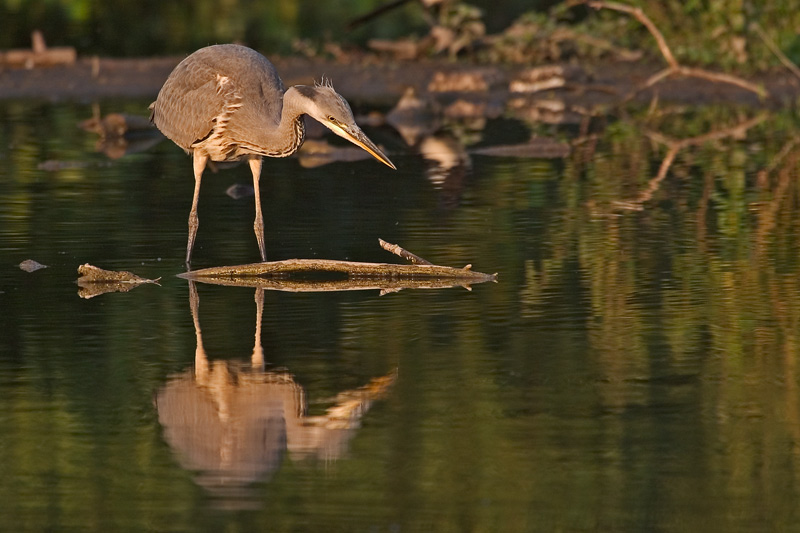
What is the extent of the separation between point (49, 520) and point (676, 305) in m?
4.56

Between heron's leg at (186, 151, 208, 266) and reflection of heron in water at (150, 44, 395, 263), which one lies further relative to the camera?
heron's leg at (186, 151, 208, 266)

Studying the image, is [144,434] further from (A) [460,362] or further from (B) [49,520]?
(A) [460,362]

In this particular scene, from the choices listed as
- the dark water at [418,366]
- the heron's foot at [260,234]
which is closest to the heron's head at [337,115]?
the dark water at [418,366]

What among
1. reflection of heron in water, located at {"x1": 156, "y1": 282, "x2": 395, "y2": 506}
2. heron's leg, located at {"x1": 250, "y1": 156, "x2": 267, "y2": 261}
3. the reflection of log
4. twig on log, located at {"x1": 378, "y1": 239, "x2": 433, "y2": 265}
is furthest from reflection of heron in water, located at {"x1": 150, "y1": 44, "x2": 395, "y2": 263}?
reflection of heron in water, located at {"x1": 156, "y1": 282, "x2": 395, "y2": 506}

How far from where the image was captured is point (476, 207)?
13297 mm

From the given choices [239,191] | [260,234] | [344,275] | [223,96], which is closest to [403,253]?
[344,275]

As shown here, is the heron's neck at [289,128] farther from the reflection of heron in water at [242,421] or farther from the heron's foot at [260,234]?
the reflection of heron in water at [242,421]

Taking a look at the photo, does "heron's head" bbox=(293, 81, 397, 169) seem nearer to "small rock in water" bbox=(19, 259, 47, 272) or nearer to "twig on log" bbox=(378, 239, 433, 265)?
"twig on log" bbox=(378, 239, 433, 265)

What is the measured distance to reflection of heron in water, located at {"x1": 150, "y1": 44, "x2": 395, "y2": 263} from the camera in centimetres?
1047

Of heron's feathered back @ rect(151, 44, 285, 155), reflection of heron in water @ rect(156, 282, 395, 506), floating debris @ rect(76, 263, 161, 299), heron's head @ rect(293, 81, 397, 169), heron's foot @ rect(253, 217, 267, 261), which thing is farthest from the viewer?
heron's foot @ rect(253, 217, 267, 261)

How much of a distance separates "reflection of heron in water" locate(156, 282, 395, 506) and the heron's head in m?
1.73

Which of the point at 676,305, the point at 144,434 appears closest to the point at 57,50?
the point at 676,305

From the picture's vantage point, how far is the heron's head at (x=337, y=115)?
955 cm

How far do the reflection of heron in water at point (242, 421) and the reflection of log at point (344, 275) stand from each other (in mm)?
1833
